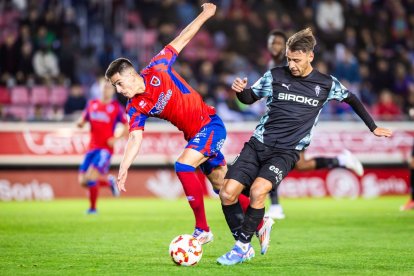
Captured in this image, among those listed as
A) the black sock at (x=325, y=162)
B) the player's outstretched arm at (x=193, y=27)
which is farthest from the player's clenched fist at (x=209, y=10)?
the black sock at (x=325, y=162)

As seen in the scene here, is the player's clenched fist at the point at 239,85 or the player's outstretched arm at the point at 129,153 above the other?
the player's clenched fist at the point at 239,85

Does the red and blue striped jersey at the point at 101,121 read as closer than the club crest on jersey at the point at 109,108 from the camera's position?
Yes

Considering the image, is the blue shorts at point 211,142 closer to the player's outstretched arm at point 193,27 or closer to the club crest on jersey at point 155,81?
the club crest on jersey at point 155,81

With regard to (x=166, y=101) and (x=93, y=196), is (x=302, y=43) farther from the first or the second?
(x=93, y=196)

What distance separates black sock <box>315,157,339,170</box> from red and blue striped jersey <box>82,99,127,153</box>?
398cm

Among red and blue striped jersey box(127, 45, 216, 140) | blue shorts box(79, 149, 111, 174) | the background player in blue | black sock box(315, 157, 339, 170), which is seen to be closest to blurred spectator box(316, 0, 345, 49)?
blue shorts box(79, 149, 111, 174)

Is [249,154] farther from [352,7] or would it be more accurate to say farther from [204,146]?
[352,7]

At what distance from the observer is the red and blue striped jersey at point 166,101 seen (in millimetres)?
9031

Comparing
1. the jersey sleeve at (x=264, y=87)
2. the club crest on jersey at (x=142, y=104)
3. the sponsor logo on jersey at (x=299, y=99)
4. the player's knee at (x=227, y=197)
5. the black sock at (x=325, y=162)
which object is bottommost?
the black sock at (x=325, y=162)

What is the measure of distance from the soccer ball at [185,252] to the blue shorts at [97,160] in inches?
297

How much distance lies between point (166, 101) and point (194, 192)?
3.32ft

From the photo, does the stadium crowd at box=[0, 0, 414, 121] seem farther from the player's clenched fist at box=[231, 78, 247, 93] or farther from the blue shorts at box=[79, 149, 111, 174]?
the player's clenched fist at box=[231, 78, 247, 93]

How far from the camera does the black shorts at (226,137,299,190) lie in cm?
851

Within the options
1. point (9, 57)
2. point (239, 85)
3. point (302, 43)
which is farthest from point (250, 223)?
point (9, 57)
